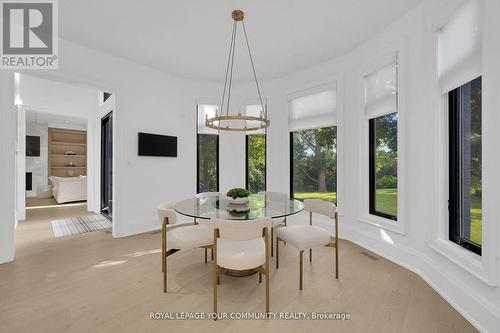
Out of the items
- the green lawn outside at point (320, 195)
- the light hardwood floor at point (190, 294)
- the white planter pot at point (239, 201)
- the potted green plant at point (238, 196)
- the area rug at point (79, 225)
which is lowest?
the light hardwood floor at point (190, 294)

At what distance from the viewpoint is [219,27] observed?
2.85 metres

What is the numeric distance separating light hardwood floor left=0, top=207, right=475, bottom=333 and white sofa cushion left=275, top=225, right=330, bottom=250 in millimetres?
410

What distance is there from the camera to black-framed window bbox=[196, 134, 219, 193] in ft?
16.1

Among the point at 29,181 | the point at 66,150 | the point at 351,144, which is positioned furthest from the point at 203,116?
the point at 29,181

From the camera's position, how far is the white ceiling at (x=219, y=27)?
2457 mm

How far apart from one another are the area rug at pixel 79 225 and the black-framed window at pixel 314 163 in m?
3.84

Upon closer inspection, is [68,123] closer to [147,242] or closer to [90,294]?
[147,242]

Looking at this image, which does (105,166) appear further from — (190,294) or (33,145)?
(33,145)

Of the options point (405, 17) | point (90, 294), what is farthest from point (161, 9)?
point (90, 294)

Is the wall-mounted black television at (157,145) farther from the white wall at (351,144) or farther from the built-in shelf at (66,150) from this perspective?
the built-in shelf at (66,150)

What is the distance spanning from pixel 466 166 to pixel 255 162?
3.38 m

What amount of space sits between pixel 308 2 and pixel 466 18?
4.59 ft

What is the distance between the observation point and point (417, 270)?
2479 millimetres

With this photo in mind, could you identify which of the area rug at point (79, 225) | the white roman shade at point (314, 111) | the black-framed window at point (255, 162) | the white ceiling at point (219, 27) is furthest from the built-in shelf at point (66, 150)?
the white roman shade at point (314, 111)
